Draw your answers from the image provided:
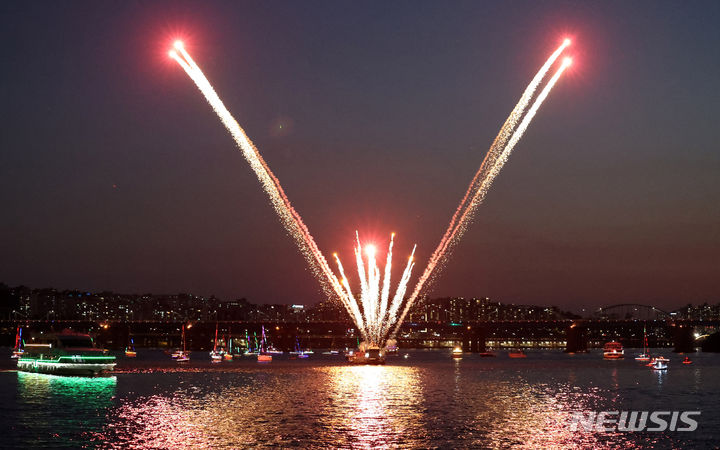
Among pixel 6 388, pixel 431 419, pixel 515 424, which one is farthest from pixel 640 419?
pixel 6 388

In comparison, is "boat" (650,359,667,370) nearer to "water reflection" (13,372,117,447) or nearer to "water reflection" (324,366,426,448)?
"water reflection" (324,366,426,448)

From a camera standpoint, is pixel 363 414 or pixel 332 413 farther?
pixel 332 413

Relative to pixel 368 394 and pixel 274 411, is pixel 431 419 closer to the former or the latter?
pixel 274 411

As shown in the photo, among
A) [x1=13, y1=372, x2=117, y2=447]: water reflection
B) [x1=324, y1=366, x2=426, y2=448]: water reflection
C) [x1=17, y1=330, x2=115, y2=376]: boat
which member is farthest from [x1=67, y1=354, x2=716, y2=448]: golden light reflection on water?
[x1=17, y1=330, x2=115, y2=376]: boat

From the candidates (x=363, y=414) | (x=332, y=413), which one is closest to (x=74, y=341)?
(x=332, y=413)

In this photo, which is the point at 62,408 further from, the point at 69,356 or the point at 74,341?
the point at 74,341
